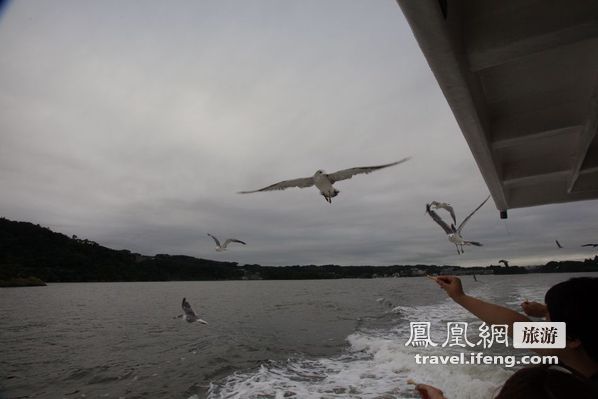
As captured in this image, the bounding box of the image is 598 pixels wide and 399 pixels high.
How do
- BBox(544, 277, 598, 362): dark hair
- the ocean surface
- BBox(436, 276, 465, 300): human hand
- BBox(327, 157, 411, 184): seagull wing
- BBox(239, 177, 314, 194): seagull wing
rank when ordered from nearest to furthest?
BBox(544, 277, 598, 362): dark hair
BBox(436, 276, 465, 300): human hand
BBox(327, 157, 411, 184): seagull wing
BBox(239, 177, 314, 194): seagull wing
the ocean surface

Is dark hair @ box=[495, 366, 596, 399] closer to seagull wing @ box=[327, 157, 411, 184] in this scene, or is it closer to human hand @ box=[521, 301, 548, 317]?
human hand @ box=[521, 301, 548, 317]

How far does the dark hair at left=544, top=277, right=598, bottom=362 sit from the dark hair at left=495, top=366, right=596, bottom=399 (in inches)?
10.9

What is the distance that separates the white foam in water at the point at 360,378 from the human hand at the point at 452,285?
22.8ft

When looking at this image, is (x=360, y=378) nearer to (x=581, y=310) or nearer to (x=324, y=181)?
(x=324, y=181)

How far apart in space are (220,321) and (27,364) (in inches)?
496

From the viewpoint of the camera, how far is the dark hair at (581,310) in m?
1.32

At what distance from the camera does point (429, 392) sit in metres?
1.66

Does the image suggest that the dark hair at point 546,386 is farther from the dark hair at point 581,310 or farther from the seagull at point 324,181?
the seagull at point 324,181

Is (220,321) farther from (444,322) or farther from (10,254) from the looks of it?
(10,254)

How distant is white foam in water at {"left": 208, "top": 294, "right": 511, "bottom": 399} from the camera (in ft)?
29.3

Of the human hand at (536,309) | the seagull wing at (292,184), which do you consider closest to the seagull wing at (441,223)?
the seagull wing at (292,184)

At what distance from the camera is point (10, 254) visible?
96.6 metres

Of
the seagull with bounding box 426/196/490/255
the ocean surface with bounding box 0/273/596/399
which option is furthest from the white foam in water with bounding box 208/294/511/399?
the seagull with bounding box 426/196/490/255

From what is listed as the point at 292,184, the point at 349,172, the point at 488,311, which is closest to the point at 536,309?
the point at 488,311
